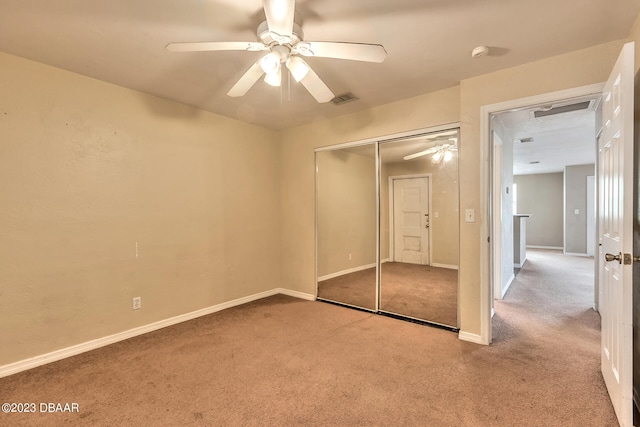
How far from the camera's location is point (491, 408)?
6.00 feet

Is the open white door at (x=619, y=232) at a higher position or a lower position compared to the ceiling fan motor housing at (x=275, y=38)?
lower

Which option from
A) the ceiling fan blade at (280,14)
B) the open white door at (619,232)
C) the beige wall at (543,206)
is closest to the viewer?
the ceiling fan blade at (280,14)

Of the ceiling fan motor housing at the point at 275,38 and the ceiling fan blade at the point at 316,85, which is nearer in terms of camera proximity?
the ceiling fan motor housing at the point at 275,38

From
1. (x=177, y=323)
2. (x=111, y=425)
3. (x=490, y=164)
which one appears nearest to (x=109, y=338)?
(x=177, y=323)

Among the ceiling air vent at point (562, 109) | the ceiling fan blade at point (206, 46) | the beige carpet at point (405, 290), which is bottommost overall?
the beige carpet at point (405, 290)

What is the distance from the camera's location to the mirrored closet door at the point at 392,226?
10.7ft

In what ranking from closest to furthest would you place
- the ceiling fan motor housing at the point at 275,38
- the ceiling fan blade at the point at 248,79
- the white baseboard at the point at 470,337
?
the ceiling fan motor housing at the point at 275,38, the ceiling fan blade at the point at 248,79, the white baseboard at the point at 470,337

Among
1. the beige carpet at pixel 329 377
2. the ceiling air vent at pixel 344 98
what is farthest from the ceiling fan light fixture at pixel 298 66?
the beige carpet at pixel 329 377

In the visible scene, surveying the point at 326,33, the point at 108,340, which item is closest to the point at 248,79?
the point at 326,33

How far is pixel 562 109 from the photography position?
3.43m

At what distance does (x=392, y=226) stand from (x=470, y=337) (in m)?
1.58

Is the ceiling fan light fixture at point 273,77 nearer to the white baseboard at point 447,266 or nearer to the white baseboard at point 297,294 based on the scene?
the white baseboard at point 447,266

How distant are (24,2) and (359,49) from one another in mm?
→ 1992

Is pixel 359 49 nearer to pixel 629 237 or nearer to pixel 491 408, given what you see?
pixel 629 237
